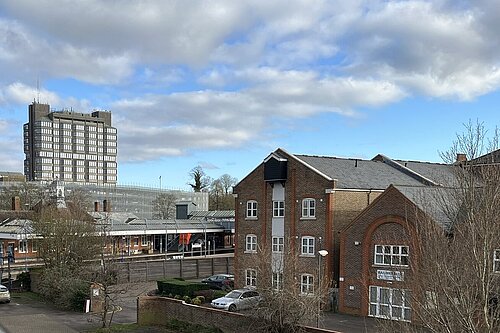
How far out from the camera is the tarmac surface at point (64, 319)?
105ft

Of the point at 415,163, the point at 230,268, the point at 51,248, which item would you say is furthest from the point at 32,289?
the point at 415,163

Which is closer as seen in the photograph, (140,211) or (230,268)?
(230,268)

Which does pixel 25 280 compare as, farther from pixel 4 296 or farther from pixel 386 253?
pixel 386 253

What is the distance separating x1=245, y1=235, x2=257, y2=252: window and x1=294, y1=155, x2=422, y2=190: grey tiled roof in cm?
753

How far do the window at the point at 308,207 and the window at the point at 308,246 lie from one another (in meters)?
1.61

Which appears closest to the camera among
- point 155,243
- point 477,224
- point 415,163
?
point 477,224

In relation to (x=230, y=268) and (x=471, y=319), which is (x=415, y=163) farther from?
(x=471, y=319)

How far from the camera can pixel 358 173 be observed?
4272cm

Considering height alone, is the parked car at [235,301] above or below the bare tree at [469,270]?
below

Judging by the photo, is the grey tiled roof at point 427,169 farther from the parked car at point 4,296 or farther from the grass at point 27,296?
the parked car at point 4,296

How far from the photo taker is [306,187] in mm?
40500

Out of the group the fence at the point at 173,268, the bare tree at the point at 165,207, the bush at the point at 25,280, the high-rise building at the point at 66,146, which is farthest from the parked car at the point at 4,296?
the high-rise building at the point at 66,146

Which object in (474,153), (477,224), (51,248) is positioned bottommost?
(51,248)

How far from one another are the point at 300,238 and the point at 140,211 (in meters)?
111
